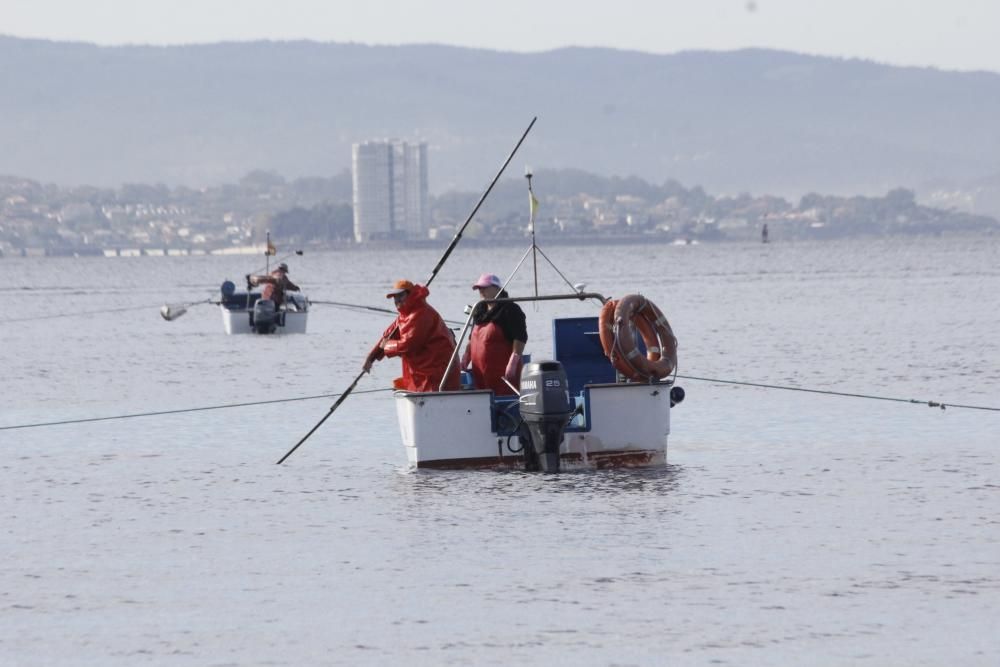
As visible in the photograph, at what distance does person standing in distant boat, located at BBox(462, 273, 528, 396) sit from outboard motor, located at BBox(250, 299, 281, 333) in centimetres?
3572

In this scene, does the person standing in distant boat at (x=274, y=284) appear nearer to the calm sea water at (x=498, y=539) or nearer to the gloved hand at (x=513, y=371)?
the calm sea water at (x=498, y=539)

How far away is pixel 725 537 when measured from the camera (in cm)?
1797

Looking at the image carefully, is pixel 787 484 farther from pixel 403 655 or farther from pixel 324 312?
pixel 324 312

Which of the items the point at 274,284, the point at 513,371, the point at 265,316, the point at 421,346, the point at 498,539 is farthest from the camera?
the point at 274,284

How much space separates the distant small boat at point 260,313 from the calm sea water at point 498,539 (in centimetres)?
1808

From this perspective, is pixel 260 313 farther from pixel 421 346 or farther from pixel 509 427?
pixel 509 427

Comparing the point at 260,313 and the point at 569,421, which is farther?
the point at 260,313

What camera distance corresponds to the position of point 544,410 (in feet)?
69.2

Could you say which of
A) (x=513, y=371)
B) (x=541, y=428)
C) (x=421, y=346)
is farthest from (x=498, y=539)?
(x=421, y=346)

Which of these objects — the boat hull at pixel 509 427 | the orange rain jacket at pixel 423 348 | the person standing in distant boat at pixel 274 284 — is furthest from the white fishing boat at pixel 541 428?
the person standing in distant boat at pixel 274 284

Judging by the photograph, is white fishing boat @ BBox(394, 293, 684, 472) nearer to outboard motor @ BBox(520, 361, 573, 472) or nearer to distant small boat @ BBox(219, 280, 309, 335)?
outboard motor @ BBox(520, 361, 573, 472)

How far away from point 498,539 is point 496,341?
4.77m

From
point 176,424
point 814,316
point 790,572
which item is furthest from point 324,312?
point 790,572

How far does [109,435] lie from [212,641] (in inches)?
656
